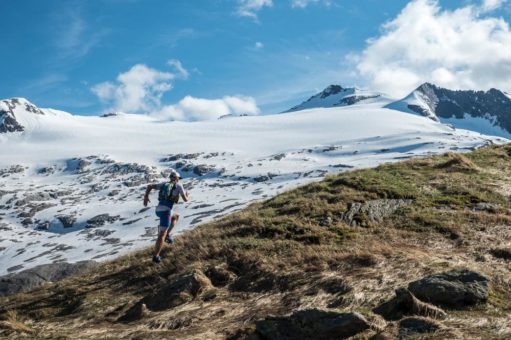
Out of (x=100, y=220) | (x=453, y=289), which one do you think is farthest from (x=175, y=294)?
(x=100, y=220)

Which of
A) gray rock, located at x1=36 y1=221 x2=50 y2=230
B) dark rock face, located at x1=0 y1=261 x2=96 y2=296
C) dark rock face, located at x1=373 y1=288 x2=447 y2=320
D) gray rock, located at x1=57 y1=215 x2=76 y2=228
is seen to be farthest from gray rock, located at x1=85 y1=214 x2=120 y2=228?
dark rock face, located at x1=373 y1=288 x2=447 y2=320

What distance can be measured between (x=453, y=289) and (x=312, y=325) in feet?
10.1

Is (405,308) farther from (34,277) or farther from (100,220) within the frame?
(100,220)

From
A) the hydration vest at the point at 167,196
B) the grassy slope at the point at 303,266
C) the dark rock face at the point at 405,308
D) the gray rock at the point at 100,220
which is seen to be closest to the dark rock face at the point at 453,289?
the grassy slope at the point at 303,266

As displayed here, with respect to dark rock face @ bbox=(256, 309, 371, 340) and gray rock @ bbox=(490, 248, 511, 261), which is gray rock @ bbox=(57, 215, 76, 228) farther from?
dark rock face @ bbox=(256, 309, 371, 340)

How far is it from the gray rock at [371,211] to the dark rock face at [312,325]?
8.26 meters

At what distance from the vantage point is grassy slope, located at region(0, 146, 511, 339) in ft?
37.7

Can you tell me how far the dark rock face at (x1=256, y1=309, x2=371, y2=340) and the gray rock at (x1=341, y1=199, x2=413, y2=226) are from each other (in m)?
8.26

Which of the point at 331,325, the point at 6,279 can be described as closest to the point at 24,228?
the point at 6,279

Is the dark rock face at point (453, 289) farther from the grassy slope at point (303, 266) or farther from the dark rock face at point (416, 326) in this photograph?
the dark rock face at point (416, 326)

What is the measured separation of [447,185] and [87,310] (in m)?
15.6

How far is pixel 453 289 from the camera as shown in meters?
10.5

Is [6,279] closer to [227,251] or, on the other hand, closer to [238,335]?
[227,251]

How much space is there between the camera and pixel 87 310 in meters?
14.0
